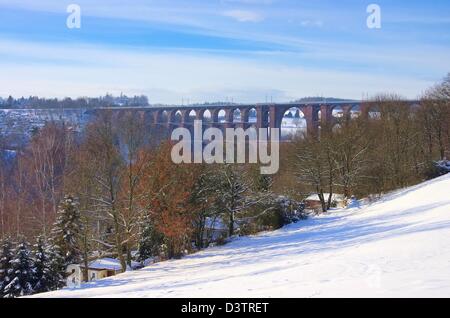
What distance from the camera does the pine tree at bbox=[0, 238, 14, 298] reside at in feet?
43.3

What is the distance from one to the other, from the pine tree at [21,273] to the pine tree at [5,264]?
0.19 m

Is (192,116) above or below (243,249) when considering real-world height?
above

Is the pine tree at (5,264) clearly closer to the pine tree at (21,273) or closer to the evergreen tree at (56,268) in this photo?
the pine tree at (21,273)

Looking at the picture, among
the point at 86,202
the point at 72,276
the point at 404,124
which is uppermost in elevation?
the point at 404,124

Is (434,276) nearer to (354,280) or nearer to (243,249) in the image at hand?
(354,280)

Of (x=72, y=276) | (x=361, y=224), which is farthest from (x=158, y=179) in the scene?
(x=361, y=224)

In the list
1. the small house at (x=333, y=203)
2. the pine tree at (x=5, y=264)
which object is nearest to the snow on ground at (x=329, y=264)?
the pine tree at (x=5, y=264)

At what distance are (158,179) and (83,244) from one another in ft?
11.2

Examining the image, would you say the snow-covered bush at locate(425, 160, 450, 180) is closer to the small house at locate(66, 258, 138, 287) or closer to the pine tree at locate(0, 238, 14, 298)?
the small house at locate(66, 258, 138, 287)

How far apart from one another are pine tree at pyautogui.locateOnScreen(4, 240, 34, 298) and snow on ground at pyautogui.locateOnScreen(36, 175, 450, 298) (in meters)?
3.01

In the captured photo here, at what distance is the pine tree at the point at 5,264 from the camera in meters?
13.2

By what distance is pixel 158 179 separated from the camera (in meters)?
16.2

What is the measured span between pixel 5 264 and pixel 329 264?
9684mm

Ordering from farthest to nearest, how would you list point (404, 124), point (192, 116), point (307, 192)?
1. point (192, 116)
2. point (404, 124)
3. point (307, 192)
